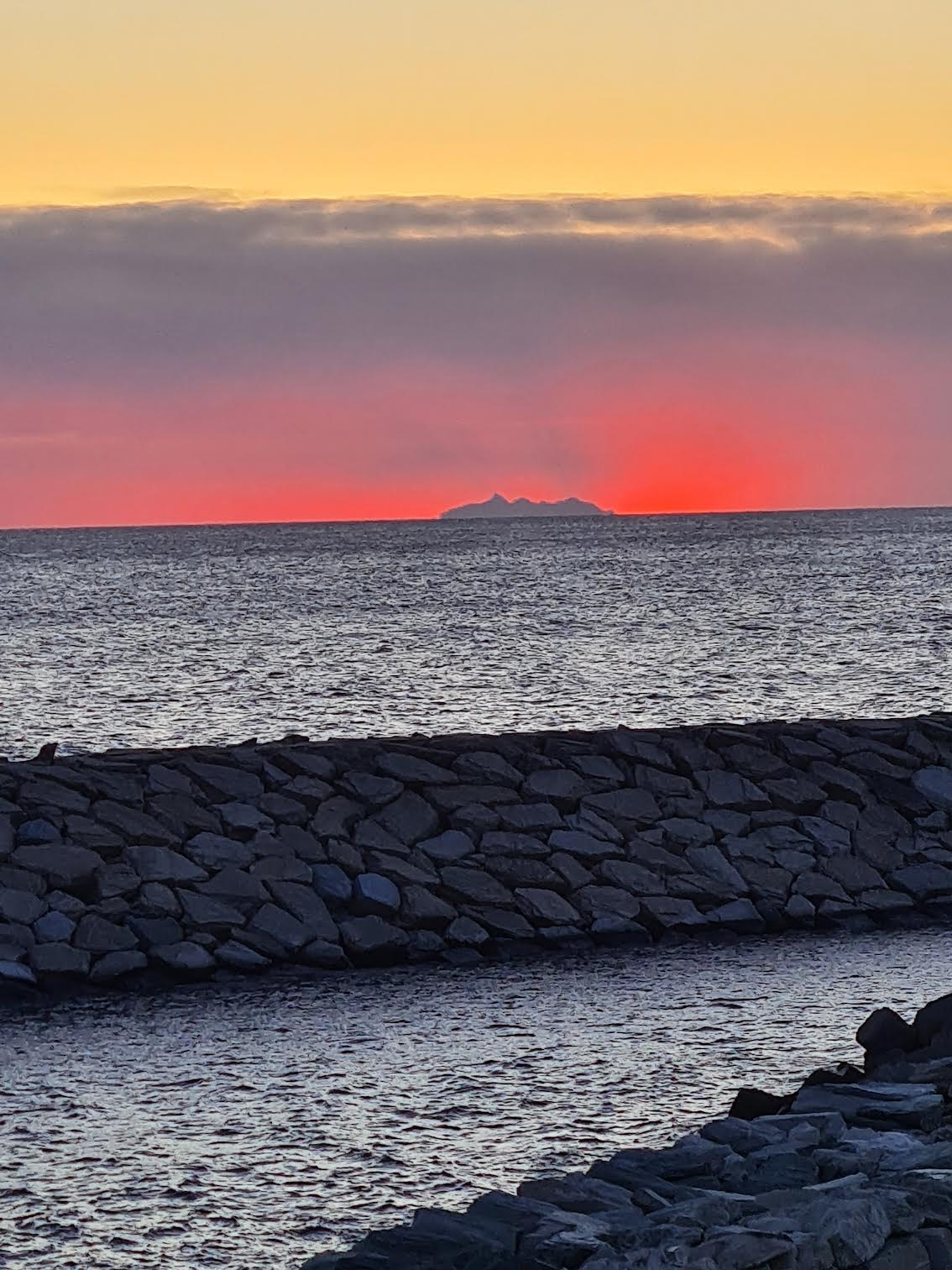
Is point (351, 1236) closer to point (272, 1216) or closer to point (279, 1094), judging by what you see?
point (272, 1216)

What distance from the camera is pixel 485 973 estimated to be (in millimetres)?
11336

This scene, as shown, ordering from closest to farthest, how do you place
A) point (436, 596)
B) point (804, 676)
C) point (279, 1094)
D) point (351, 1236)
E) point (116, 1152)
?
point (351, 1236), point (116, 1152), point (279, 1094), point (804, 676), point (436, 596)

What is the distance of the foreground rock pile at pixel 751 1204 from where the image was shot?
555 cm

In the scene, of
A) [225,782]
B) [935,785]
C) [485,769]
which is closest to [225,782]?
[225,782]

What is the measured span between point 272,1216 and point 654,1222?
187 cm

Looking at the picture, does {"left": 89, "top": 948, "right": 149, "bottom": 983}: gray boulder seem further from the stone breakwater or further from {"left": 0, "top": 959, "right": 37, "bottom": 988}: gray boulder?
{"left": 0, "top": 959, "right": 37, "bottom": 988}: gray boulder

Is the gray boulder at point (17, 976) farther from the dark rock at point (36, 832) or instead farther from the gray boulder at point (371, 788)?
the gray boulder at point (371, 788)

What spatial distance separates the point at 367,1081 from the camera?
9078mm

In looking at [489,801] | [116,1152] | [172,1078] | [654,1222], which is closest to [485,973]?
[489,801]

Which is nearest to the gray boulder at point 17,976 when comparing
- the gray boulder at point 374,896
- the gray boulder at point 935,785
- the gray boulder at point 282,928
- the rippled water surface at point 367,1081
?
the rippled water surface at point 367,1081

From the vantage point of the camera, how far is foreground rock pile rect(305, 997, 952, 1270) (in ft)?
18.2

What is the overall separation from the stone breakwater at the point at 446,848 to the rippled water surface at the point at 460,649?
14.5 metres

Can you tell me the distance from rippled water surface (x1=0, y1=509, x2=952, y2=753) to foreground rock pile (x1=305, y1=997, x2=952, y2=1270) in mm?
20395

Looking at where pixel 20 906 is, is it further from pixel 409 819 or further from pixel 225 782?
pixel 409 819
